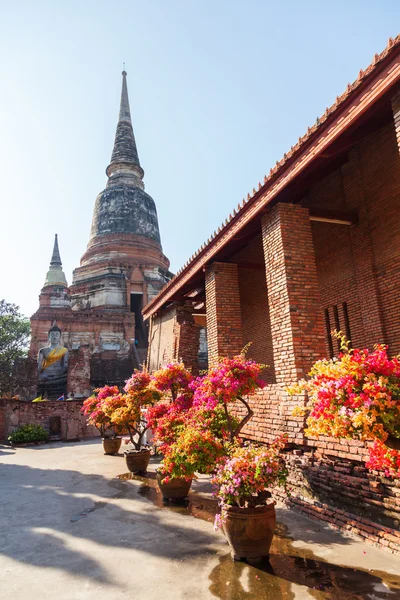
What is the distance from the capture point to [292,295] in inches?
253

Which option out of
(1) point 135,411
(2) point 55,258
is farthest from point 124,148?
(1) point 135,411

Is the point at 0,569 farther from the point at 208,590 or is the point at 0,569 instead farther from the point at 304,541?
the point at 304,541

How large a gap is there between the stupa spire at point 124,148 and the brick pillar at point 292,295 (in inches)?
1197

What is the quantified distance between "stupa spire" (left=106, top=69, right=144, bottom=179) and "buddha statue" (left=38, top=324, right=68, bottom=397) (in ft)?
62.7

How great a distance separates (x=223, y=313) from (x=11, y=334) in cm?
2195

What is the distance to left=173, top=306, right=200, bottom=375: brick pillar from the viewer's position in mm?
12086

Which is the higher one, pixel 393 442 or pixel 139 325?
pixel 139 325

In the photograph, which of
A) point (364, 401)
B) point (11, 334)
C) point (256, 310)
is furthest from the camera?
point (11, 334)

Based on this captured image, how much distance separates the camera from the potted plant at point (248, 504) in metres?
3.78

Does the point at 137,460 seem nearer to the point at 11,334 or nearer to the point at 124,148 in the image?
the point at 11,334

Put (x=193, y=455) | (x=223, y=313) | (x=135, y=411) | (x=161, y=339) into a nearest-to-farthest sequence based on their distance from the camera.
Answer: (x=193, y=455)
(x=135, y=411)
(x=223, y=313)
(x=161, y=339)

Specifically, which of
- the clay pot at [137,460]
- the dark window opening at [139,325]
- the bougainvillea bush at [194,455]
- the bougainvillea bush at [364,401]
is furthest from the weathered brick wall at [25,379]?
the bougainvillea bush at [364,401]

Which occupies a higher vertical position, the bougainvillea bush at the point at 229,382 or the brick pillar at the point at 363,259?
the brick pillar at the point at 363,259

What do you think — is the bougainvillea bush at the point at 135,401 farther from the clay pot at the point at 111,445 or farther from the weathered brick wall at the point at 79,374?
the weathered brick wall at the point at 79,374
